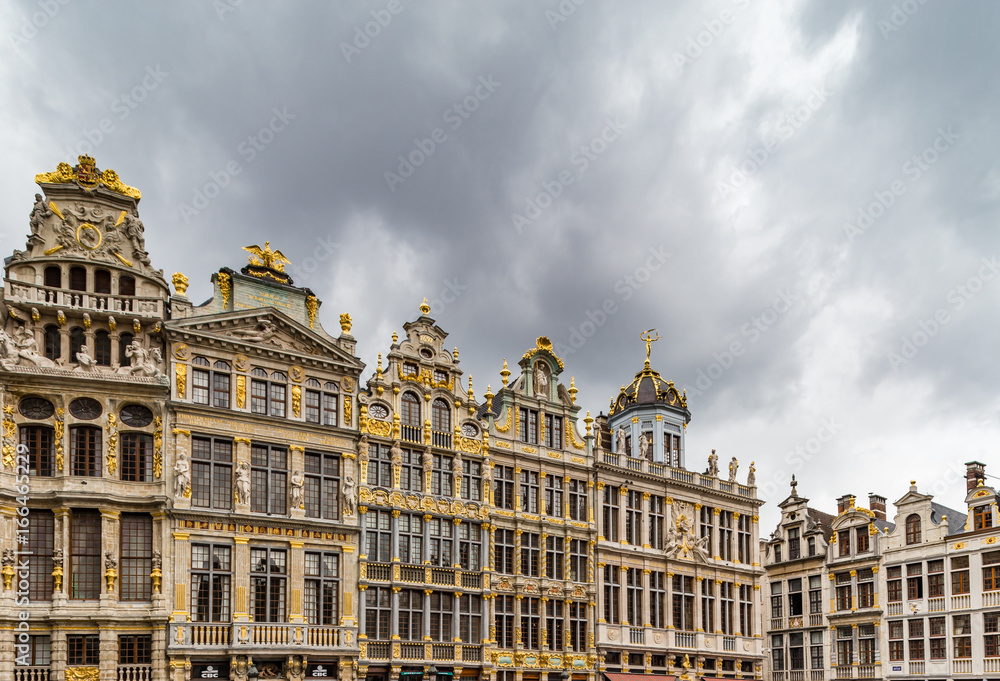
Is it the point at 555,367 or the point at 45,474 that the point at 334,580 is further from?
the point at 555,367

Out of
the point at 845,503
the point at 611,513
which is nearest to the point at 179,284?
the point at 611,513

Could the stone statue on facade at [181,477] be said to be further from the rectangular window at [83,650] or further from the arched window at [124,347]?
the rectangular window at [83,650]

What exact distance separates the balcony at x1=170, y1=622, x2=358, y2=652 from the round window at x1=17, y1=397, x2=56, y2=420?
28.9 ft

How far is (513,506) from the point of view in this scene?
47.4 meters

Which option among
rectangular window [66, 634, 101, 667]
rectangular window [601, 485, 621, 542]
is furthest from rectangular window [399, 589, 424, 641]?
rectangular window [66, 634, 101, 667]

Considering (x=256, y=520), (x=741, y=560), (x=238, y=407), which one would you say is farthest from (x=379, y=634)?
(x=741, y=560)

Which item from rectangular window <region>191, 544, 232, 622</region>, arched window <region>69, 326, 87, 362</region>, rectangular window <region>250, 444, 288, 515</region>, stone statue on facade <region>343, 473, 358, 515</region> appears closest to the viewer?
rectangular window <region>191, 544, 232, 622</region>

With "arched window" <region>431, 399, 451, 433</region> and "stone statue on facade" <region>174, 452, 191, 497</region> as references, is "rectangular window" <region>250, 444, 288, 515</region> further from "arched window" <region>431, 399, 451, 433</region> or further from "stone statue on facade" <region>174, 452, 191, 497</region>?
"arched window" <region>431, 399, 451, 433</region>

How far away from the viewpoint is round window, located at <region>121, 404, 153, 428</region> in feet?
126

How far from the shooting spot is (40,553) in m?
36.1

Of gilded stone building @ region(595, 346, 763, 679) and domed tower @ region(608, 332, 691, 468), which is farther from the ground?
domed tower @ region(608, 332, 691, 468)

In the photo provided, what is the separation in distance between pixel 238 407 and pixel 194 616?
313 inches

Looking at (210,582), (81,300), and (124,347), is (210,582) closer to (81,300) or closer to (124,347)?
(124,347)

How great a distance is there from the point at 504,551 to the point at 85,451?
18678 mm
